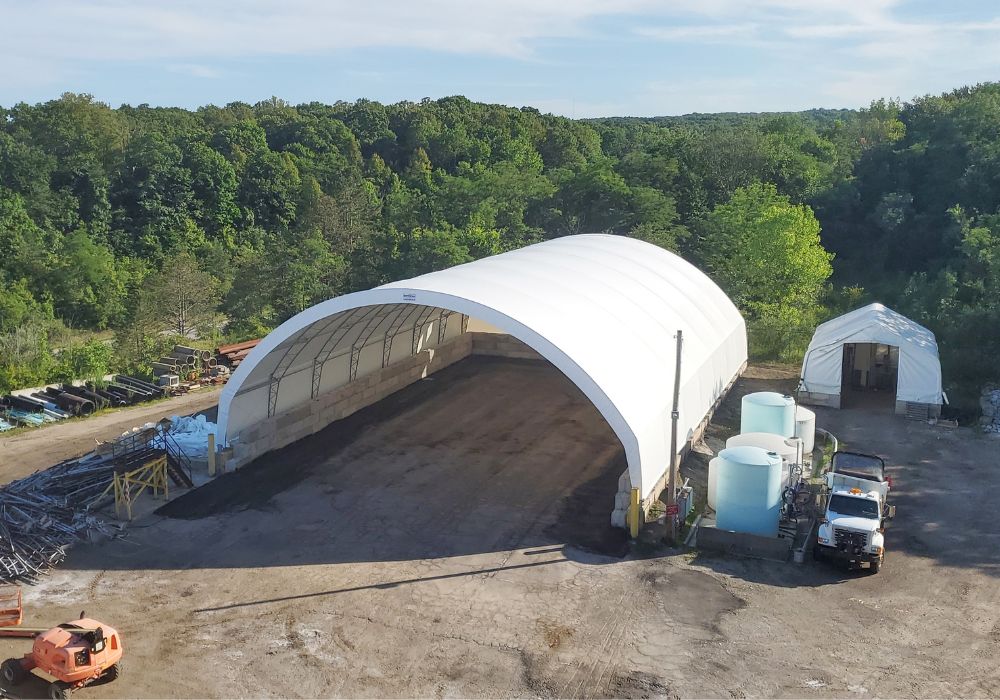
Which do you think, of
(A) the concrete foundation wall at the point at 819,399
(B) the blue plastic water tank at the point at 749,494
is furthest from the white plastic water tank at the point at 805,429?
(B) the blue plastic water tank at the point at 749,494

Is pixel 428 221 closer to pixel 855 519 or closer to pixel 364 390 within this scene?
pixel 364 390

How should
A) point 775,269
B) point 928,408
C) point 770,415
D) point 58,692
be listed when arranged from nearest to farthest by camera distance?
1. point 58,692
2. point 770,415
3. point 928,408
4. point 775,269

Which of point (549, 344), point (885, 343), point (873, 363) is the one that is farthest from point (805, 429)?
point (873, 363)

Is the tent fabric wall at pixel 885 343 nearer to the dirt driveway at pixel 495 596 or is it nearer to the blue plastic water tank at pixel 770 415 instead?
the dirt driveway at pixel 495 596

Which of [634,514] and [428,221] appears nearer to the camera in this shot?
[634,514]

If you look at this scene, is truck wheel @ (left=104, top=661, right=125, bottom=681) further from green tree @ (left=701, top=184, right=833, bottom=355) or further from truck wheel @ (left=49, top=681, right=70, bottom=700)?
green tree @ (left=701, top=184, right=833, bottom=355)

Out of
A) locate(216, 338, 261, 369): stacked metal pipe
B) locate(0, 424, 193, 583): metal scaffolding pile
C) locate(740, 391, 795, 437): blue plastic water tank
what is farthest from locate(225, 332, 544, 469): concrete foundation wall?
locate(740, 391, 795, 437): blue plastic water tank

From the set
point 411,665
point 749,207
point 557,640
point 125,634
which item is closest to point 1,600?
point 125,634
